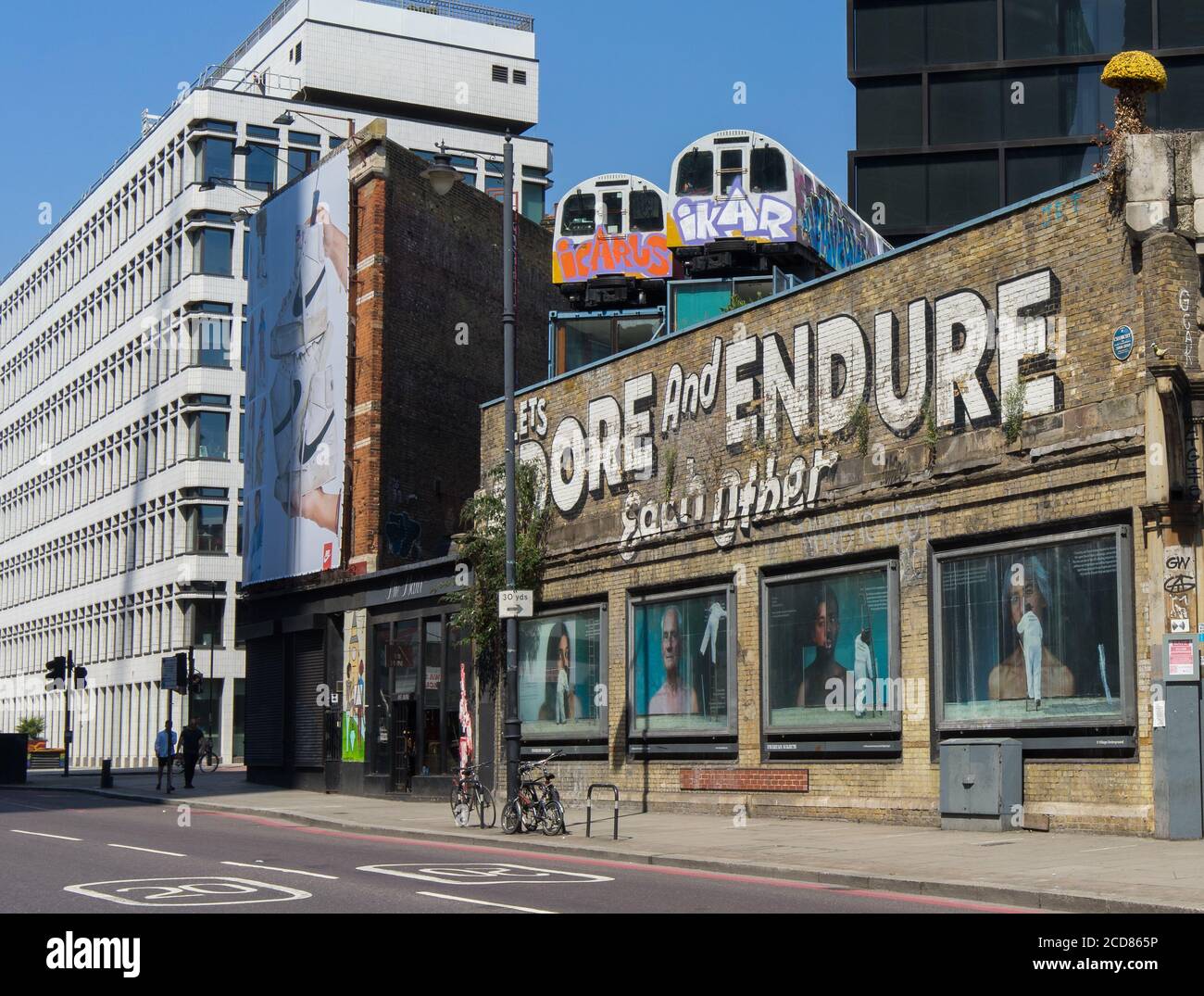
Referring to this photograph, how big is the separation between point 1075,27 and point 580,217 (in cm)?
3304

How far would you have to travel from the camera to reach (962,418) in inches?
891

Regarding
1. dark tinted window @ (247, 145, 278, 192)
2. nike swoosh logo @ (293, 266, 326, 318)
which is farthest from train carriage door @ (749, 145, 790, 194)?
dark tinted window @ (247, 145, 278, 192)

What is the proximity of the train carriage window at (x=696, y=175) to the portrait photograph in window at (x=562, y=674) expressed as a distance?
541 inches

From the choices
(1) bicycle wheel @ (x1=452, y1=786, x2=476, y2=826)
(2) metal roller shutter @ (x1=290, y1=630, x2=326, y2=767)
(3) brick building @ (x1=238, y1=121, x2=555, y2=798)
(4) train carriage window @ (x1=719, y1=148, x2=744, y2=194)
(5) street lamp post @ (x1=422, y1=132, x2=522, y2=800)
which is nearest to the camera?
(5) street lamp post @ (x1=422, y1=132, x2=522, y2=800)

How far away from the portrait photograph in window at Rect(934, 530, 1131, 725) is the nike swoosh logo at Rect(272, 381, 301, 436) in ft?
81.2

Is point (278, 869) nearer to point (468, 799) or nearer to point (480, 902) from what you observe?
point (480, 902)

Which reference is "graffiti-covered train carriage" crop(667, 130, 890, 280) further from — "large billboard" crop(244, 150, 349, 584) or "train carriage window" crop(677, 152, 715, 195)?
"large billboard" crop(244, 150, 349, 584)

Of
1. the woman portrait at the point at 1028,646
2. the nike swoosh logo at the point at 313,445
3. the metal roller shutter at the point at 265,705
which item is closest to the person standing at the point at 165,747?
the metal roller shutter at the point at 265,705

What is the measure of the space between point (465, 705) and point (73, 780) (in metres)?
20.2

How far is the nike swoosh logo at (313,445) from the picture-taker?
4181 centimetres

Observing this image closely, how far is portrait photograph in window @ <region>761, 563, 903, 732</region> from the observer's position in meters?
23.9
